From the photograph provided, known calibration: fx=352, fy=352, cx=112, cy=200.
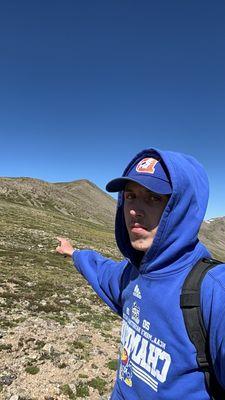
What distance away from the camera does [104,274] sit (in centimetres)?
489

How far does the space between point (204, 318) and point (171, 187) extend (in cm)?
119

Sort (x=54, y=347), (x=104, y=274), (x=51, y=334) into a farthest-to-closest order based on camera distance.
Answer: (x=51, y=334) → (x=54, y=347) → (x=104, y=274)

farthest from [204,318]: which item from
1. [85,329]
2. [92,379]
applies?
[85,329]

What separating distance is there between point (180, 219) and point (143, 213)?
1.45ft

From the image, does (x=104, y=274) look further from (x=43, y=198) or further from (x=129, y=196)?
(x=43, y=198)

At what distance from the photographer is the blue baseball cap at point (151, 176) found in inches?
131

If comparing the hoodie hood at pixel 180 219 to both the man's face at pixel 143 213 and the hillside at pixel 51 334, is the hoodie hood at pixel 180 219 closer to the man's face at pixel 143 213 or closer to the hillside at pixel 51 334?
the man's face at pixel 143 213

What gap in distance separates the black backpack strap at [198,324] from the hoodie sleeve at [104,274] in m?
1.60

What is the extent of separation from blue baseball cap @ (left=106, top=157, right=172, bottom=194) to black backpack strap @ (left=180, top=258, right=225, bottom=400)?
2.74 feet

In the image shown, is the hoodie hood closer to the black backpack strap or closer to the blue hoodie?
the blue hoodie

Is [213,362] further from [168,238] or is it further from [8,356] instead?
[8,356]

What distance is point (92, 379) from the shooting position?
43.4ft

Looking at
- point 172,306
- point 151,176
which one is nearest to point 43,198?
point 151,176

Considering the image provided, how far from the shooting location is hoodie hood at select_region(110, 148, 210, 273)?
10.5 feet
